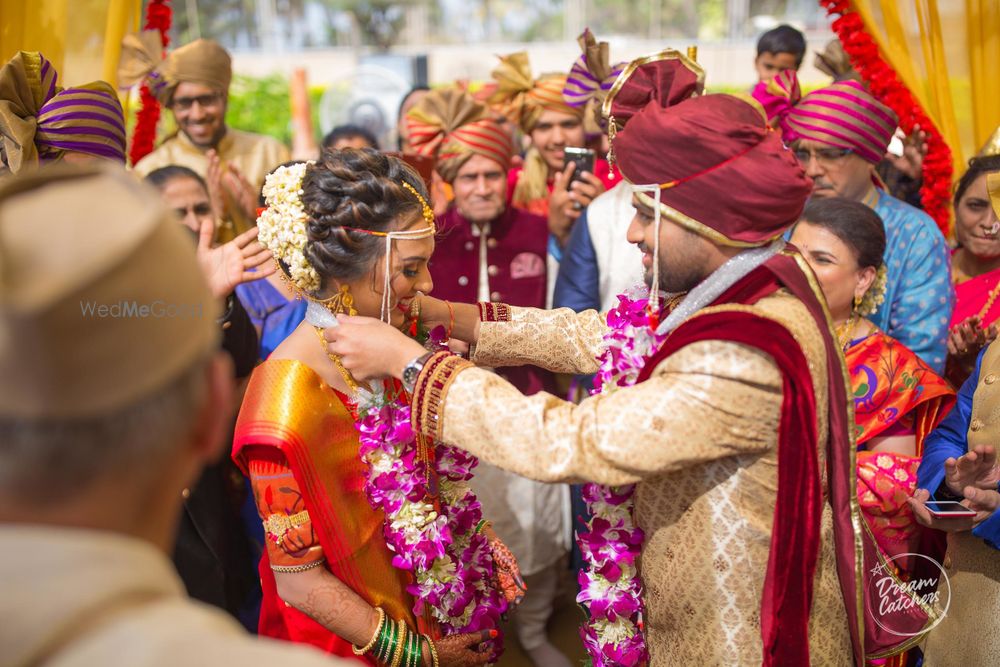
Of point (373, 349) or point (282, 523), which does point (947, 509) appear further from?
point (282, 523)

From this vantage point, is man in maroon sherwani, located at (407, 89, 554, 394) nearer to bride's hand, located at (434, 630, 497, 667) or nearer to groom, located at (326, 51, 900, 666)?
bride's hand, located at (434, 630, 497, 667)

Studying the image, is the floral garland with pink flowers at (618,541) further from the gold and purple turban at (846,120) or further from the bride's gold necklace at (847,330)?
the gold and purple turban at (846,120)

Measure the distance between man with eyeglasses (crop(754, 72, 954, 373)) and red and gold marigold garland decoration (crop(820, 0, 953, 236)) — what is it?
258mm

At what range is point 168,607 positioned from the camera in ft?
2.77

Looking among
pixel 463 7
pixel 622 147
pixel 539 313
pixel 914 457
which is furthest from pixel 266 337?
pixel 463 7

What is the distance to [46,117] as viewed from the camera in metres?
3.22

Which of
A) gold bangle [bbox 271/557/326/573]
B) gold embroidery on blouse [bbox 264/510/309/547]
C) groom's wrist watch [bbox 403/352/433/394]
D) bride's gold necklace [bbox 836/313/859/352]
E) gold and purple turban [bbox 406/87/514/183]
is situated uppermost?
gold and purple turban [bbox 406/87/514/183]

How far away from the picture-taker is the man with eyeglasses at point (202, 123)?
15.8 feet

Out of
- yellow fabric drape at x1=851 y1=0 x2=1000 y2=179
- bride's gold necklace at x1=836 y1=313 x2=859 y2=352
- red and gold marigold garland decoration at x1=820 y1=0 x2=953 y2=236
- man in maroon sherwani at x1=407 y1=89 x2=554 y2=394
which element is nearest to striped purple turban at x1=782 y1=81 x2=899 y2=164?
red and gold marigold garland decoration at x1=820 y1=0 x2=953 y2=236

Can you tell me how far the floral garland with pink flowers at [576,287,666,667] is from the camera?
7.04 feet

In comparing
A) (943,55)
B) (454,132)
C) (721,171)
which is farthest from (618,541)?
(943,55)

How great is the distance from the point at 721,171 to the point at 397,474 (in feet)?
3.70

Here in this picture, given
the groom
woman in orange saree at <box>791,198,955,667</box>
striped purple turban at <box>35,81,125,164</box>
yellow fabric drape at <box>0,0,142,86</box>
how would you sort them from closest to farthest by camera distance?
1. the groom
2. woman in orange saree at <box>791,198,955,667</box>
3. striped purple turban at <box>35,81,125,164</box>
4. yellow fabric drape at <box>0,0,142,86</box>

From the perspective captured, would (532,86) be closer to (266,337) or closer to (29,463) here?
(266,337)
